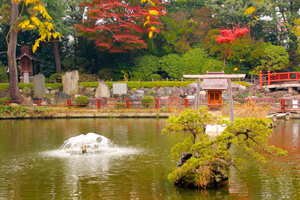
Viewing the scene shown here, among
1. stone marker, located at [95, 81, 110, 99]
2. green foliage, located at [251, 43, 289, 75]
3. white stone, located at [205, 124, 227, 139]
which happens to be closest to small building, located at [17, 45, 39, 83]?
stone marker, located at [95, 81, 110, 99]

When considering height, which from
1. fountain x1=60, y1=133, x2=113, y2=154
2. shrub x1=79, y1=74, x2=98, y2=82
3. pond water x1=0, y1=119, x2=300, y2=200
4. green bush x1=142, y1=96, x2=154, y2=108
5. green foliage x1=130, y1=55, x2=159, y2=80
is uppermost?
green foliage x1=130, y1=55, x2=159, y2=80

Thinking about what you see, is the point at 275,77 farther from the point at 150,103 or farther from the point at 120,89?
the point at 120,89

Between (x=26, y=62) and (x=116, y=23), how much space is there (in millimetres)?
10625

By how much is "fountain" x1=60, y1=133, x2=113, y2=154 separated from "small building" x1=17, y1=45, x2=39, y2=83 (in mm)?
26146

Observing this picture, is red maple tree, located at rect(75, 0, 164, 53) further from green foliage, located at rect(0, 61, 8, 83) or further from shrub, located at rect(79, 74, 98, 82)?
green foliage, located at rect(0, 61, 8, 83)

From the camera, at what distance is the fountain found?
1605cm

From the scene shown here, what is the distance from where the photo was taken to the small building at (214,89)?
2389cm

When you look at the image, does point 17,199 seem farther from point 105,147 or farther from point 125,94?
point 125,94

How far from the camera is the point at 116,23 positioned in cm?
3828

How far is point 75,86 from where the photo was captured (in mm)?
36125

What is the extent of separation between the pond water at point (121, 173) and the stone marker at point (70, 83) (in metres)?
17.4

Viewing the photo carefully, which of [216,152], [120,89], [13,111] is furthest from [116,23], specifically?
[216,152]

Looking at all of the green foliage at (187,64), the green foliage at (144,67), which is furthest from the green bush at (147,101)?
the green foliage at (187,64)

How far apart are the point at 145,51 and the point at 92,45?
5.77 metres
